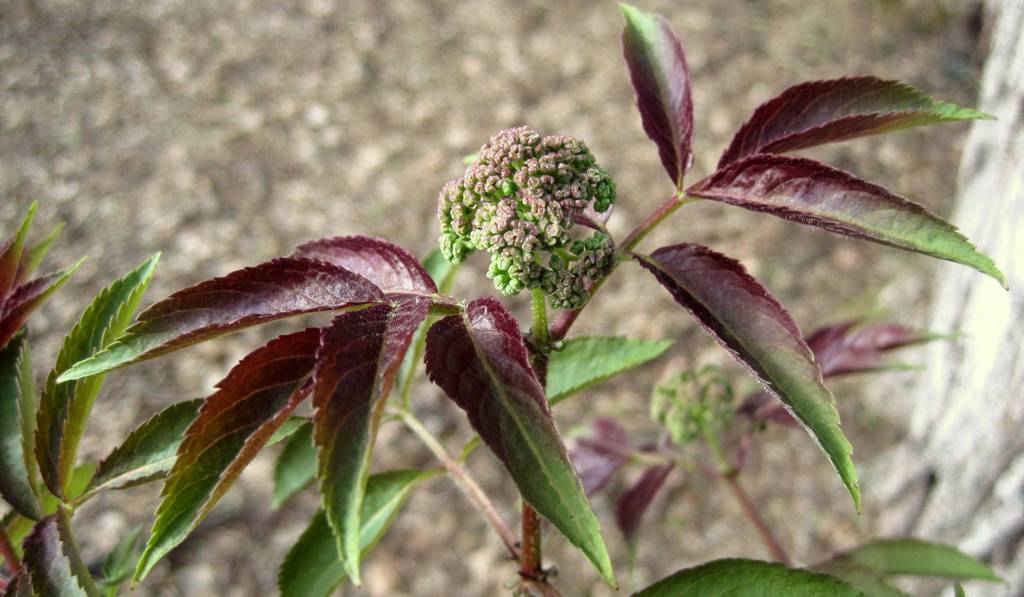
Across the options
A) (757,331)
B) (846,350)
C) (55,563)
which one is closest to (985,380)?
(846,350)

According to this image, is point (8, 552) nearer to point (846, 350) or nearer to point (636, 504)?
point (636, 504)

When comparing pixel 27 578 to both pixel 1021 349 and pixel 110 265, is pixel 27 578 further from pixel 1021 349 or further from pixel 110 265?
pixel 110 265

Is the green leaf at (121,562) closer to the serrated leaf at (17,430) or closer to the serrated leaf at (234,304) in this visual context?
the serrated leaf at (17,430)

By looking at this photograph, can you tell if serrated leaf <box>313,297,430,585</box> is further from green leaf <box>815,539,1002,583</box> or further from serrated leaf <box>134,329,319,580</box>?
green leaf <box>815,539,1002,583</box>

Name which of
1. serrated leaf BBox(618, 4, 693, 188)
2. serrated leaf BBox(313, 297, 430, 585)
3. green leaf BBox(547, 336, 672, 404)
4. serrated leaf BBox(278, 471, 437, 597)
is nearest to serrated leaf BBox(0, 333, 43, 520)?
serrated leaf BBox(278, 471, 437, 597)

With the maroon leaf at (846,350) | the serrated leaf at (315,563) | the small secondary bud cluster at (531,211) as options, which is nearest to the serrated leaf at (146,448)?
the serrated leaf at (315,563)

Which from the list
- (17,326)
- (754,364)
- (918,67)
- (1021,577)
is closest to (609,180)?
(754,364)
